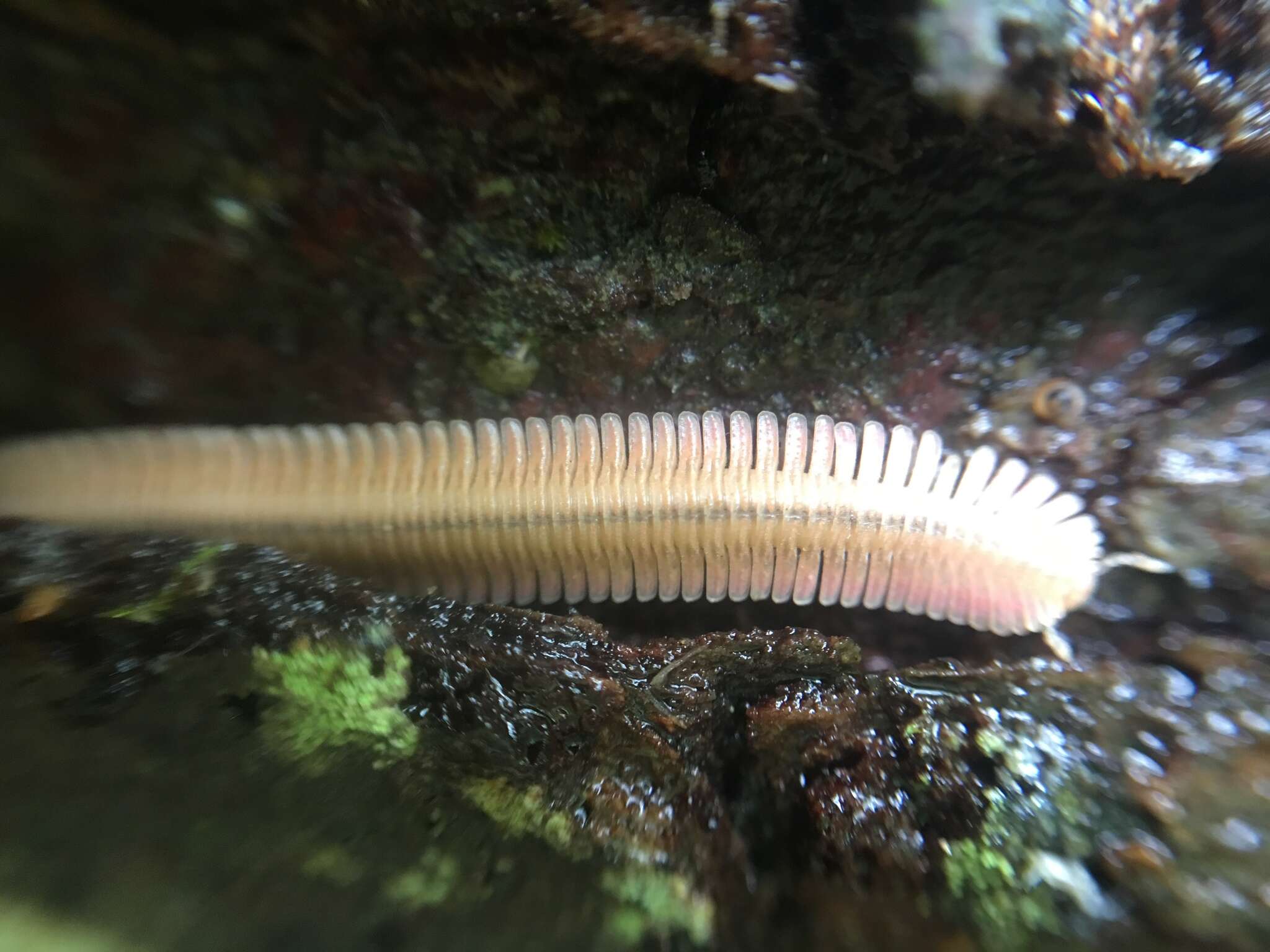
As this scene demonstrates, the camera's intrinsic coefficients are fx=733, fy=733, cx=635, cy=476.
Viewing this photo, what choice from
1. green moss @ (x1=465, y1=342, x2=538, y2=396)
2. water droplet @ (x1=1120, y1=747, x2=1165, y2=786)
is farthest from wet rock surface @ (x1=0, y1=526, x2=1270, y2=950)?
green moss @ (x1=465, y1=342, x2=538, y2=396)

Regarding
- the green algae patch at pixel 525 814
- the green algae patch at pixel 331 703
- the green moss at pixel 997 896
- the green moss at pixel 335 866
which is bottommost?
the green moss at pixel 997 896

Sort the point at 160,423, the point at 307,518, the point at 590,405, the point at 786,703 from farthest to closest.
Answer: the point at 160,423 < the point at 590,405 < the point at 307,518 < the point at 786,703

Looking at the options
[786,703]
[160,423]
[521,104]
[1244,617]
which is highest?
[521,104]

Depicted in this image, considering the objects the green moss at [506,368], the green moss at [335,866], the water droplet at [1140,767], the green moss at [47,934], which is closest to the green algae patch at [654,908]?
the green moss at [335,866]

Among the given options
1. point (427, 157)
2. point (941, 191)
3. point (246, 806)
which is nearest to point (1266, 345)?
point (941, 191)

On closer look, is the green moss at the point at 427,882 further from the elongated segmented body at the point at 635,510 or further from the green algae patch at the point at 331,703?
the elongated segmented body at the point at 635,510

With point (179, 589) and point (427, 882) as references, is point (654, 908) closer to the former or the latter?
point (427, 882)

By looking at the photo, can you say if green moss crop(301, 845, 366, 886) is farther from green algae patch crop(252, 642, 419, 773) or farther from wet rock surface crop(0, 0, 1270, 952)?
green algae patch crop(252, 642, 419, 773)

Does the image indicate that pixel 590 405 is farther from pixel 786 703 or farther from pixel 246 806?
pixel 246 806

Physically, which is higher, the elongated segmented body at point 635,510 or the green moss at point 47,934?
the elongated segmented body at point 635,510
